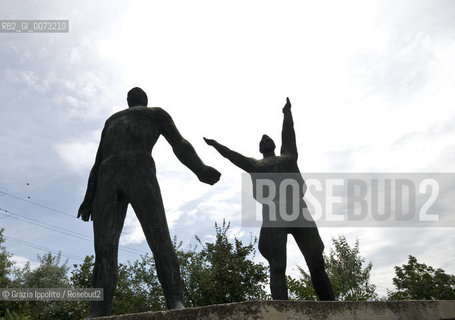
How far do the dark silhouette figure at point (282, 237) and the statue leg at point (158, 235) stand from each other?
1655mm

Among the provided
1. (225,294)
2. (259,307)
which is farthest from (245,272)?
(259,307)

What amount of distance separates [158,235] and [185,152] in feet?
3.48

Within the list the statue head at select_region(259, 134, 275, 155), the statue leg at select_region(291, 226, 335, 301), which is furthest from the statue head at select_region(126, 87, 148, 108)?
the statue leg at select_region(291, 226, 335, 301)

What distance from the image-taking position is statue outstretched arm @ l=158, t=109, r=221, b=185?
427 centimetres

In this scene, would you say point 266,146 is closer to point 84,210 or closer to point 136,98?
point 136,98

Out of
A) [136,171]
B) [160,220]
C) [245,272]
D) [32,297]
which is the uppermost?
[136,171]

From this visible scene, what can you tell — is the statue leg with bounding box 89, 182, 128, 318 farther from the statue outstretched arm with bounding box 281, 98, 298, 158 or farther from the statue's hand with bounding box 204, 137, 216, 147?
the statue outstretched arm with bounding box 281, 98, 298, 158

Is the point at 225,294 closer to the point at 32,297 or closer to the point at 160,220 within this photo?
the point at 32,297

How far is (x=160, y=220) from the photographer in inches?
150

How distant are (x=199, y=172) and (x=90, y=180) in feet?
4.52

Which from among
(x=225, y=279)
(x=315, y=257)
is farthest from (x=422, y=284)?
(x=315, y=257)

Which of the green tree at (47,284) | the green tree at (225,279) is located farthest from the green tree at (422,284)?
the green tree at (47,284)

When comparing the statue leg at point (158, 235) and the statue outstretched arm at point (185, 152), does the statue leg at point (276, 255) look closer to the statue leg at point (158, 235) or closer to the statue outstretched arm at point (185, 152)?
the statue outstretched arm at point (185, 152)

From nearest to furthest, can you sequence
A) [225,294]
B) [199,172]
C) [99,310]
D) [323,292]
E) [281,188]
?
[99,310] < [199,172] < [323,292] < [281,188] < [225,294]
